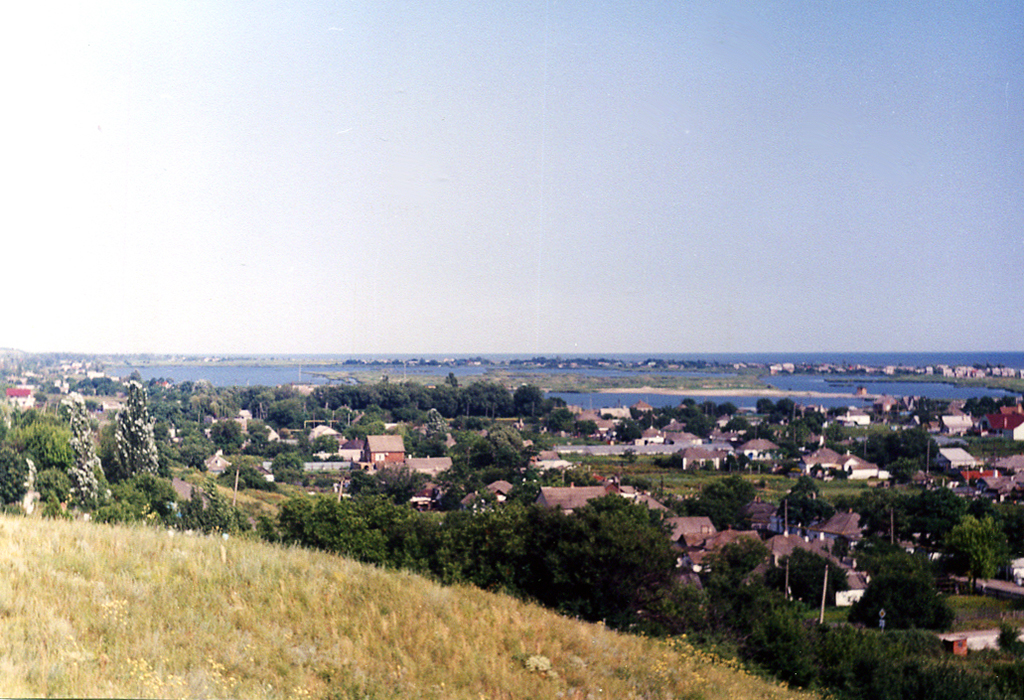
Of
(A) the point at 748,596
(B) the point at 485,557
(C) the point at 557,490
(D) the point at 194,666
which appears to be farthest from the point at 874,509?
(D) the point at 194,666

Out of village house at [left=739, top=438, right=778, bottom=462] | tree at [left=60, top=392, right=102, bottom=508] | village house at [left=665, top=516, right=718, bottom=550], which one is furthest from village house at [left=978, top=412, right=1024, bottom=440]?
tree at [left=60, top=392, right=102, bottom=508]

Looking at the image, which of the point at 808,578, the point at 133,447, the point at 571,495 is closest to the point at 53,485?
the point at 133,447

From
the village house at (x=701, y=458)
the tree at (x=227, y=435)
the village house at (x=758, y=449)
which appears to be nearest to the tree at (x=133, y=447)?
the tree at (x=227, y=435)

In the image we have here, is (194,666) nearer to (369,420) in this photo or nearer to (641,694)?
(641,694)

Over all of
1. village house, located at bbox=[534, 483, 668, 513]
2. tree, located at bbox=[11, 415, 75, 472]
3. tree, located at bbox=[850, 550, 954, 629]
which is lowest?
tree, located at bbox=[850, 550, 954, 629]

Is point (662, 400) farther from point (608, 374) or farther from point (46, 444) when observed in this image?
point (46, 444)

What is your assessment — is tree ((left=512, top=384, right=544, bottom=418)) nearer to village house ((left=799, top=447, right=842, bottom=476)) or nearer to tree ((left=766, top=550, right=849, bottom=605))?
village house ((left=799, top=447, right=842, bottom=476))

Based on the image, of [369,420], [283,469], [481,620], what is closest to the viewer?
[481,620]
